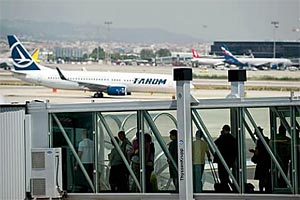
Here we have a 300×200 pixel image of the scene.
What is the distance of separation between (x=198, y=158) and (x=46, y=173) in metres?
3.45

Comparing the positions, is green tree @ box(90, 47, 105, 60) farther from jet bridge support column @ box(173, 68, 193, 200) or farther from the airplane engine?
jet bridge support column @ box(173, 68, 193, 200)

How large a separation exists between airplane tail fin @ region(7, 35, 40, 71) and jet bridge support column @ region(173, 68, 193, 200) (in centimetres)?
7256

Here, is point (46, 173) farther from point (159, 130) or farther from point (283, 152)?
point (283, 152)

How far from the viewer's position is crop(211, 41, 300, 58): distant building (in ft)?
385

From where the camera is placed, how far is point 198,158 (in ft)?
49.4

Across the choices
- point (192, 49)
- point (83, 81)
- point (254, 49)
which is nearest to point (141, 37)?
point (192, 49)

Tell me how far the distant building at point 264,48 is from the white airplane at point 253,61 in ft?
12.7

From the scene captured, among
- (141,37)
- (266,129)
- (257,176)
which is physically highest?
(141,37)

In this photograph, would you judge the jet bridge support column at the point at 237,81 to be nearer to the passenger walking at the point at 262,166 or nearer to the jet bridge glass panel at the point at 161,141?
the jet bridge glass panel at the point at 161,141

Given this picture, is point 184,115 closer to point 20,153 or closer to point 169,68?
point 20,153

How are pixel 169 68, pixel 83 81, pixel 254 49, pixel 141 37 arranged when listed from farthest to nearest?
1. pixel 141 37
2. pixel 254 49
3. pixel 169 68
4. pixel 83 81

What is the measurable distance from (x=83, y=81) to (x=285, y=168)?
2596 inches

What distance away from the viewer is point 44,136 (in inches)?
625

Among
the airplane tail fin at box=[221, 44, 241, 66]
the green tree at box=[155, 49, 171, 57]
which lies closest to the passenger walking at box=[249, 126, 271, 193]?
the airplane tail fin at box=[221, 44, 241, 66]
